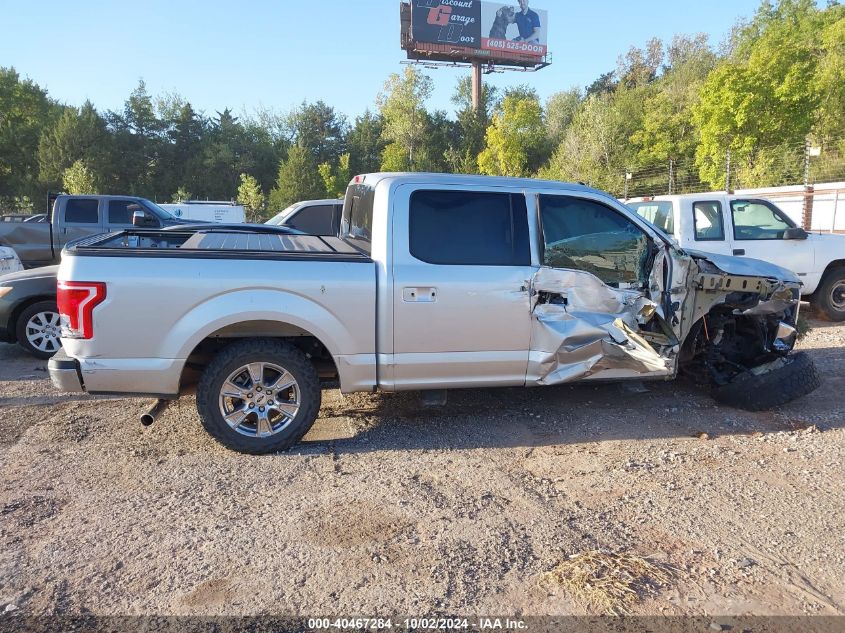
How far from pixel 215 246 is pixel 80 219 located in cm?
852

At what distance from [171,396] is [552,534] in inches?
108

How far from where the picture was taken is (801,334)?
5.65 m

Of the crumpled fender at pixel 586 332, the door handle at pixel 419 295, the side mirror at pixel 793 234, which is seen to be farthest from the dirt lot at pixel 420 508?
the side mirror at pixel 793 234

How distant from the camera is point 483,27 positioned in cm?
5291

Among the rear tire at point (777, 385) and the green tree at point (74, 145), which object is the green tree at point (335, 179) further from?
the rear tire at point (777, 385)

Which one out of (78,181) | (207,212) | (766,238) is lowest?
(766,238)

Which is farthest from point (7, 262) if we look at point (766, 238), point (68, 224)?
point (766, 238)

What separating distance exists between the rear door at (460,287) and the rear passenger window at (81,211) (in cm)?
944

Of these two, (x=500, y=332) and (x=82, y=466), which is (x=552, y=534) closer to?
(x=500, y=332)

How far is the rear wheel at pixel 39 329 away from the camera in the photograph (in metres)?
6.83

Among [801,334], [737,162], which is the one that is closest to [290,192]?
[737,162]

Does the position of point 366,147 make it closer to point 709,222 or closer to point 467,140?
point 467,140

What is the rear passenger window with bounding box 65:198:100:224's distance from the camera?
11.3 m

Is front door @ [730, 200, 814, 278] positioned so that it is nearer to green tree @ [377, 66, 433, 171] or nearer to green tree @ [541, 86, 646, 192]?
green tree @ [541, 86, 646, 192]
